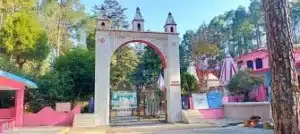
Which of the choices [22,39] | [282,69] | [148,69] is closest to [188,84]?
[148,69]

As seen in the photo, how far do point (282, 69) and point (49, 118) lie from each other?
13.5m

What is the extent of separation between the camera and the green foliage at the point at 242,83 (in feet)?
60.2

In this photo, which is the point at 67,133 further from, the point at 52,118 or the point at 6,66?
the point at 6,66

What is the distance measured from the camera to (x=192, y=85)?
18.8 metres

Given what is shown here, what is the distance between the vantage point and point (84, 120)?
13406 millimetres

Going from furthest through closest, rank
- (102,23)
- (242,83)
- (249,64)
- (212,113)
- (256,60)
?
(249,64)
(256,60)
(242,83)
(212,113)
(102,23)

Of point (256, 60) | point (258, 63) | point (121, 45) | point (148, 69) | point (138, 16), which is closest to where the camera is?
point (121, 45)

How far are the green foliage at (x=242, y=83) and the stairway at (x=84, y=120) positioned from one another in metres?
9.96

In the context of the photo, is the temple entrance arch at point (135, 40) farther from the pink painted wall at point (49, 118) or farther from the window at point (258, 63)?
the window at point (258, 63)

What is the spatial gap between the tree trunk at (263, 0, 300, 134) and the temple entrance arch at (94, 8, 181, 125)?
1150 cm

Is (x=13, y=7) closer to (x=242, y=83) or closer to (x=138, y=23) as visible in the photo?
(x=138, y=23)

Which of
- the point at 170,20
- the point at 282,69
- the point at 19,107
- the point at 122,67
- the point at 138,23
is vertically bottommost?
the point at 19,107

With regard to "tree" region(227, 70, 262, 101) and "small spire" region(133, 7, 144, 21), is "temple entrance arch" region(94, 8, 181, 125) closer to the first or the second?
"small spire" region(133, 7, 144, 21)

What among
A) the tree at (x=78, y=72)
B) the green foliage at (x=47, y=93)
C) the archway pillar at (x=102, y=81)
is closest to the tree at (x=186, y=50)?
the tree at (x=78, y=72)
